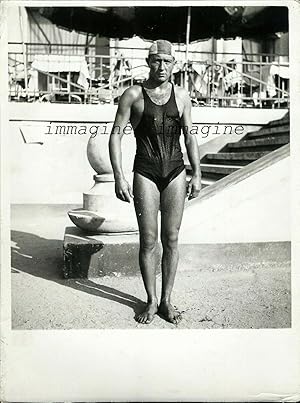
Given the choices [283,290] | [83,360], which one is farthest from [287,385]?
[83,360]

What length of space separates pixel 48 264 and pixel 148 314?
1369 millimetres

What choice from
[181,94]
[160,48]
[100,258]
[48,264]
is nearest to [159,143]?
[181,94]

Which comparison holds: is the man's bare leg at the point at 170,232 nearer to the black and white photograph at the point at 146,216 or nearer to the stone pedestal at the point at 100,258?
the black and white photograph at the point at 146,216

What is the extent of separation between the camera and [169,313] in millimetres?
3172

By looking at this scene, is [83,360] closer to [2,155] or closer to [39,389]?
[39,389]

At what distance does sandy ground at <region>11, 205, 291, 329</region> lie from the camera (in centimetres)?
319

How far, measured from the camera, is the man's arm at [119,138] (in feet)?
Result: 9.64

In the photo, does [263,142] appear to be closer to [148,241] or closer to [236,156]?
[236,156]

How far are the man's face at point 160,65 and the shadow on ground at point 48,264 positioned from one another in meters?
1.68

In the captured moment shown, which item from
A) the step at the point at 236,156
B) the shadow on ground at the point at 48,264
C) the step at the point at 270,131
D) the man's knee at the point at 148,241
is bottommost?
the shadow on ground at the point at 48,264

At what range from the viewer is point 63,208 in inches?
174

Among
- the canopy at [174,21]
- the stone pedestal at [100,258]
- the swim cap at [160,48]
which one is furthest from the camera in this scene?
the canopy at [174,21]

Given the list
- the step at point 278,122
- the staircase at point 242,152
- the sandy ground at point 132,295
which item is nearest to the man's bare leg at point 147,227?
Answer: the sandy ground at point 132,295

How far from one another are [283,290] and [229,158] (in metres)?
2.37
